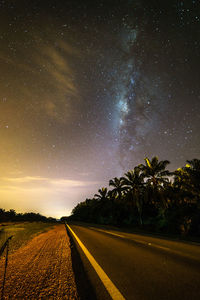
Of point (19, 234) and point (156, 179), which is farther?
point (156, 179)

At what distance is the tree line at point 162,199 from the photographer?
1731cm

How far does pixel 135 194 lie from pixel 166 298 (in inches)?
1047

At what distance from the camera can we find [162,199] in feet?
77.3

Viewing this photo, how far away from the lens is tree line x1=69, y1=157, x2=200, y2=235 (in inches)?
682

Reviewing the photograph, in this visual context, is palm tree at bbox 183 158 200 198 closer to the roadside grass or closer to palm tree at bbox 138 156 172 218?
palm tree at bbox 138 156 172 218

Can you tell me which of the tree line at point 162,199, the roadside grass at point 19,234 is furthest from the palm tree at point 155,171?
the roadside grass at point 19,234

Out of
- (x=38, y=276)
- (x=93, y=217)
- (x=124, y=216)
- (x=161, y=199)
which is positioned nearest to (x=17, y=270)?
(x=38, y=276)

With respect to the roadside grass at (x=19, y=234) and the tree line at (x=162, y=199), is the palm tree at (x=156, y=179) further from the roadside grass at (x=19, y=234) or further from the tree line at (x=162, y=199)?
the roadside grass at (x=19, y=234)

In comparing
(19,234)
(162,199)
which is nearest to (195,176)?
(162,199)

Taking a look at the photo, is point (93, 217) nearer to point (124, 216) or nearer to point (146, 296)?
point (124, 216)

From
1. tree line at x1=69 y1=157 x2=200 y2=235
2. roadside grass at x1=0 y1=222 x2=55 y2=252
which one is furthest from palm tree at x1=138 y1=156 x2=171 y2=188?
roadside grass at x1=0 y1=222 x2=55 y2=252

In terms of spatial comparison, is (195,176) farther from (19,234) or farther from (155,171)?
(19,234)

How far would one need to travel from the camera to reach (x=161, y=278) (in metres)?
3.34

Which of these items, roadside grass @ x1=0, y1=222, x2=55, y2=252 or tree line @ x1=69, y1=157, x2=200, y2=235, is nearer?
roadside grass @ x1=0, y1=222, x2=55, y2=252
